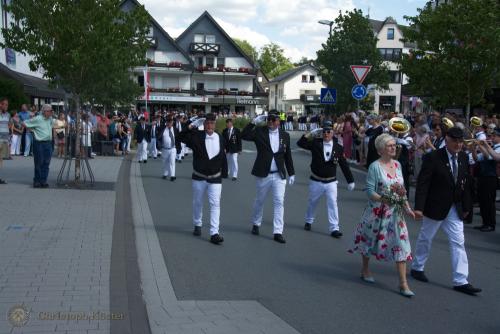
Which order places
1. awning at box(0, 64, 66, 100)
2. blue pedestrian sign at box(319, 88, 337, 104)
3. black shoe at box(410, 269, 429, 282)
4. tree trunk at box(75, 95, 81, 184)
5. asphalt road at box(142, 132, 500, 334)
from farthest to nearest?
1. awning at box(0, 64, 66, 100)
2. blue pedestrian sign at box(319, 88, 337, 104)
3. tree trunk at box(75, 95, 81, 184)
4. black shoe at box(410, 269, 429, 282)
5. asphalt road at box(142, 132, 500, 334)

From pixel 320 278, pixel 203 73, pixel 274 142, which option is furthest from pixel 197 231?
pixel 203 73

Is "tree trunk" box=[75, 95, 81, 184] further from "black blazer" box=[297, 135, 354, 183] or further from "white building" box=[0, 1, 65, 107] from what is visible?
"white building" box=[0, 1, 65, 107]

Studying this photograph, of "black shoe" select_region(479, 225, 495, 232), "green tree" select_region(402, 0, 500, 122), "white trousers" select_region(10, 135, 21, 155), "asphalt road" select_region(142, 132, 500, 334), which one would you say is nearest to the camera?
"asphalt road" select_region(142, 132, 500, 334)

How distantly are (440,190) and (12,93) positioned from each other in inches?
844

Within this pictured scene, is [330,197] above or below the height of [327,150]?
below

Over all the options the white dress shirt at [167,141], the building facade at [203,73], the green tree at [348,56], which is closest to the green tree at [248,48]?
the building facade at [203,73]

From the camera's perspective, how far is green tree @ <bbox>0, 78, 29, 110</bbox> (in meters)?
24.2

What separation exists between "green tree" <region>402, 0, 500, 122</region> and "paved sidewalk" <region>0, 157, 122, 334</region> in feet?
39.8

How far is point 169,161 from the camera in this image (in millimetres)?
17062

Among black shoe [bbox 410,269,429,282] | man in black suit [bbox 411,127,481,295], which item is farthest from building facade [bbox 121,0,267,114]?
man in black suit [bbox 411,127,481,295]

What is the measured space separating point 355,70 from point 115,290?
53.2 feet

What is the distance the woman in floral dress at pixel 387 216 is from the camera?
6.54 meters

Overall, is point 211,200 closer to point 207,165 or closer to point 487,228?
point 207,165

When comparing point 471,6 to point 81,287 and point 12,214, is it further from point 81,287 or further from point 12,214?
point 81,287
